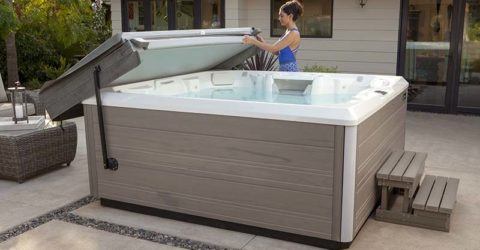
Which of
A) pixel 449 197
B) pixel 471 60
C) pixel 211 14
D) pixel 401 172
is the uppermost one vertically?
pixel 211 14

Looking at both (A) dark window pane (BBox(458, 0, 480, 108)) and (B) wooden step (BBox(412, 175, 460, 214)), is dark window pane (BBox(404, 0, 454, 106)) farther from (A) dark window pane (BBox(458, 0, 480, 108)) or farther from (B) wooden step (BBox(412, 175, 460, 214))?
(B) wooden step (BBox(412, 175, 460, 214))

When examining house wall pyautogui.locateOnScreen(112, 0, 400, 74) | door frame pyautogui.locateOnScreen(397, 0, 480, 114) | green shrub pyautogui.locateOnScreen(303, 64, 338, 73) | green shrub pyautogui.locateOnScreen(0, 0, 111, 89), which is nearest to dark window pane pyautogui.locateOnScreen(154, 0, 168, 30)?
green shrub pyautogui.locateOnScreen(0, 0, 111, 89)

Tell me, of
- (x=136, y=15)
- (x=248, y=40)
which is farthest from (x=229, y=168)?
(x=136, y=15)

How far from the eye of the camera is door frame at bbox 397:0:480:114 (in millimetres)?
6949

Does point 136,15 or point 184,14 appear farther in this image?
point 136,15

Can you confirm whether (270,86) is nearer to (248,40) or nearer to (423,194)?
(248,40)

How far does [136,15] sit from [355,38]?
164 inches

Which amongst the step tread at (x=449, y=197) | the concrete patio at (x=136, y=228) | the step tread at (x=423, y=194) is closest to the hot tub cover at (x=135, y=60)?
the concrete patio at (x=136, y=228)

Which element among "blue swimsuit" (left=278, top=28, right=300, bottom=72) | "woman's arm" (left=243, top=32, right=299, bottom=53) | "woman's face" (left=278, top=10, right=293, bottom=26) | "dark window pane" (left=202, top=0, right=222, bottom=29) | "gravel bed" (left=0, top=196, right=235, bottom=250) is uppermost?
"dark window pane" (left=202, top=0, right=222, bottom=29)

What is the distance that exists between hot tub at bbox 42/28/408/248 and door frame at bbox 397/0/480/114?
3.59 meters

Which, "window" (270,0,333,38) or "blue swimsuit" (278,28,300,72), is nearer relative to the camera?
"blue swimsuit" (278,28,300,72)

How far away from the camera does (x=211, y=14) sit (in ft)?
29.0

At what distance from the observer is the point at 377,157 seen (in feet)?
11.2

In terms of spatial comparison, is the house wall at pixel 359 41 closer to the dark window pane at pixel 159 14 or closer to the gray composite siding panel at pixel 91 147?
the dark window pane at pixel 159 14
